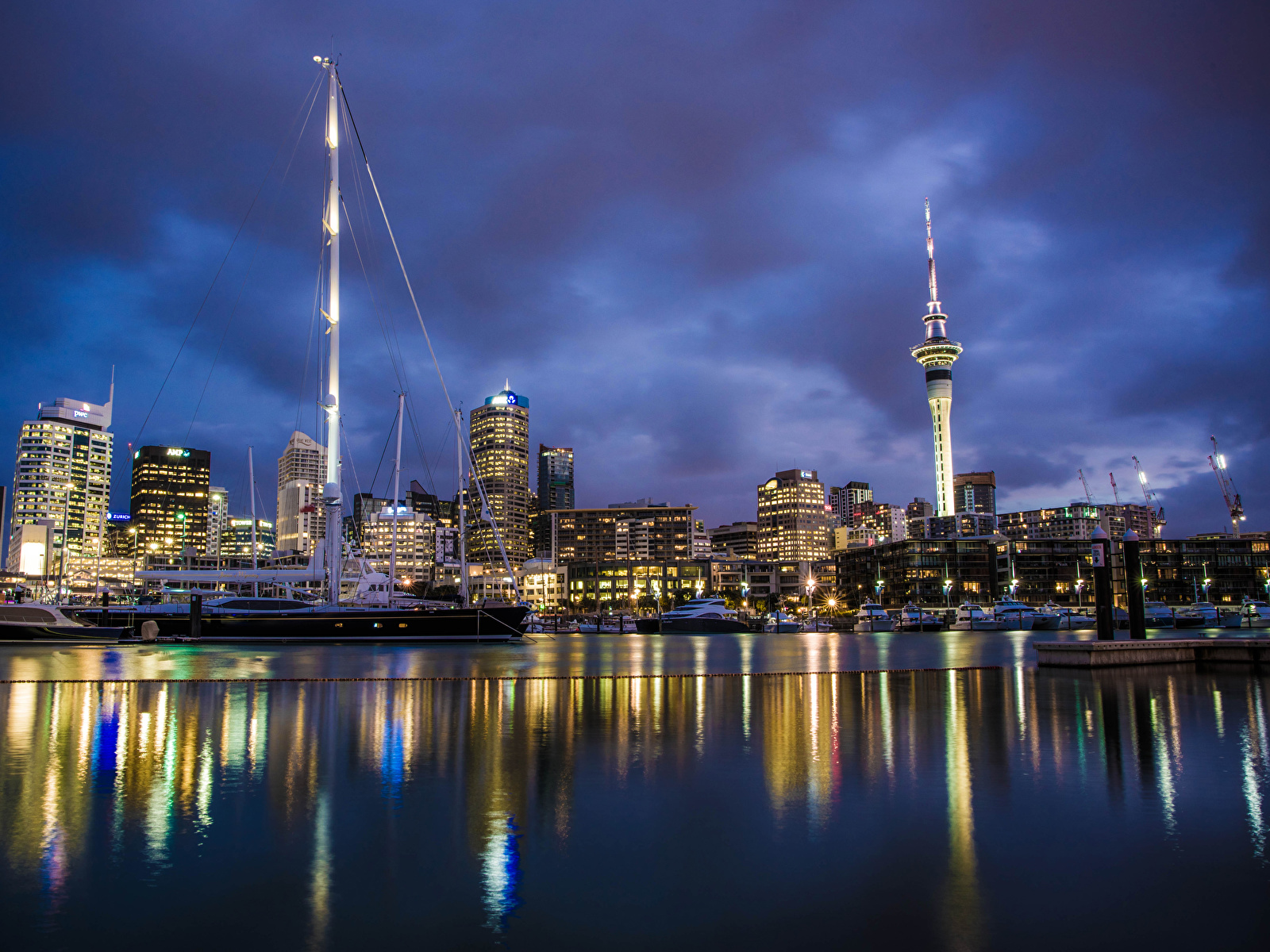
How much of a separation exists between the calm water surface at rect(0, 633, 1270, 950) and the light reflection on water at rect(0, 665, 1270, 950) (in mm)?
45

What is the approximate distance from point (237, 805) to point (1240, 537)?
718ft

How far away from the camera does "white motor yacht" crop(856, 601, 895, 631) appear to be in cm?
11881

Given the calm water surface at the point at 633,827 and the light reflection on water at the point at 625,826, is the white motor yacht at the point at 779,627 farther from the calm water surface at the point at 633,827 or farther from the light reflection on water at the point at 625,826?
the light reflection on water at the point at 625,826

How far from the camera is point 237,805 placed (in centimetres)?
1093

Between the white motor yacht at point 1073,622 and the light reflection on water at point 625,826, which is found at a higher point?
the light reflection on water at point 625,826

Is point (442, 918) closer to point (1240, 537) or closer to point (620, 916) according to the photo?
point (620, 916)

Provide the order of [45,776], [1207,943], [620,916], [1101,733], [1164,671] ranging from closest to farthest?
[1207,943], [620,916], [45,776], [1101,733], [1164,671]

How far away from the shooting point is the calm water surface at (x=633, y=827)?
7102 millimetres

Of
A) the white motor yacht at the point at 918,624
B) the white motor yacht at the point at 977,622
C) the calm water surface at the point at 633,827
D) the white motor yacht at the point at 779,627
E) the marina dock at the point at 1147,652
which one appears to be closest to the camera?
the calm water surface at the point at 633,827

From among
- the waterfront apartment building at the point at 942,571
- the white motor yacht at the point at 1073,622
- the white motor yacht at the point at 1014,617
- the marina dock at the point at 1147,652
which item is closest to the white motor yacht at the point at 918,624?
the white motor yacht at the point at 1014,617

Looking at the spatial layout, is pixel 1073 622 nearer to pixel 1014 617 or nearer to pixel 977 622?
pixel 1014 617

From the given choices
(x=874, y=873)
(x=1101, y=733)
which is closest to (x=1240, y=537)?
(x=1101, y=733)

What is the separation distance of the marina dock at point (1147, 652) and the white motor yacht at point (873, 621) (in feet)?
→ 269

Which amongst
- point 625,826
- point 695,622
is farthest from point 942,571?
point 625,826
